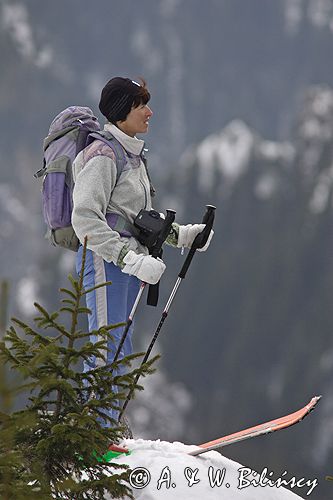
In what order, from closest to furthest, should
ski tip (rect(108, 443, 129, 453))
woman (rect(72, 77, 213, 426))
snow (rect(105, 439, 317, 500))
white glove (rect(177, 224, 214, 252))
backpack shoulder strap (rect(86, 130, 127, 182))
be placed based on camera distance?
snow (rect(105, 439, 317, 500)), ski tip (rect(108, 443, 129, 453)), woman (rect(72, 77, 213, 426)), backpack shoulder strap (rect(86, 130, 127, 182)), white glove (rect(177, 224, 214, 252))

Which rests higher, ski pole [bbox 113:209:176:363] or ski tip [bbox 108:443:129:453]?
ski pole [bbox 113:209:176:363]

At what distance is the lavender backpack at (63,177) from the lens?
818 cm

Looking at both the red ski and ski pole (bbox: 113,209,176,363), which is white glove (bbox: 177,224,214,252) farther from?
the red ski

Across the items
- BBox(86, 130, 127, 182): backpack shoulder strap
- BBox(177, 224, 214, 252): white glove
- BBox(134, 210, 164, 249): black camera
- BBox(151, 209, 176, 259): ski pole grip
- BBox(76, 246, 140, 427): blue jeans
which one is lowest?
BBox(76, 246, 140, 427): blue jeans

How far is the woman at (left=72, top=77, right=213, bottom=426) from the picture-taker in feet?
25.5

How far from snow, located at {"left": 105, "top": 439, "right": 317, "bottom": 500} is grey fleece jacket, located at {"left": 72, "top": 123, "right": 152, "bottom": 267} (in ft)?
4.96

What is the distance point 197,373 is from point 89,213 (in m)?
174

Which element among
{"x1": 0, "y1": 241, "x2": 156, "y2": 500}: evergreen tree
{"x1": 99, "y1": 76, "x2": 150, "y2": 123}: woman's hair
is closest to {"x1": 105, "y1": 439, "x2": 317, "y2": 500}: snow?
{"x1": 0, "y1": 241, "x2": 156, "y2": 500}: evergreen tree

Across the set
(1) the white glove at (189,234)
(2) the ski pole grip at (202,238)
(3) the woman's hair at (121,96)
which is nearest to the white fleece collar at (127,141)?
(3) the woman's hair at (121,96)

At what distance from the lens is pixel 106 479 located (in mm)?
5781

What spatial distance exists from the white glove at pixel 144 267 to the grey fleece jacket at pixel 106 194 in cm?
8

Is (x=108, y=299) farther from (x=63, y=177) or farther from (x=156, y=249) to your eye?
(x=63, y=177)

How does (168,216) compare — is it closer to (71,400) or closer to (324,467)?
Answer: (71,400)

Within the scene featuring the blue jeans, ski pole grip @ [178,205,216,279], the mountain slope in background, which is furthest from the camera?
the mountain slope in background
